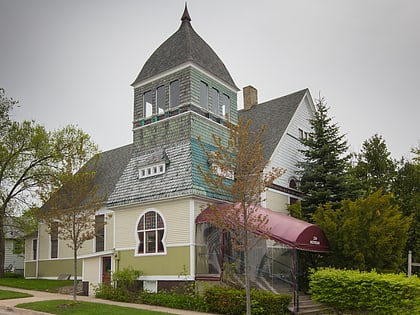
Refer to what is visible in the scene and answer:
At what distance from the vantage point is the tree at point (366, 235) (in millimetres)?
18422

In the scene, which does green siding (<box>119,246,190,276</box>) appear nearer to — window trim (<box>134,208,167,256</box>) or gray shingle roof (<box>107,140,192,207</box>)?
window trim (<box>134,208,167,256</box>)

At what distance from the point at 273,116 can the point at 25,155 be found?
1530 cm

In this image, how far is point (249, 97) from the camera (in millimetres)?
31797

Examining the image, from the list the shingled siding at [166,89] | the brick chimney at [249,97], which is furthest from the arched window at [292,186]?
the shingled siding at [166,89]

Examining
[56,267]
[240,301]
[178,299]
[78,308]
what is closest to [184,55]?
[178,299]

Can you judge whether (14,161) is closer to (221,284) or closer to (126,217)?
(126,217)

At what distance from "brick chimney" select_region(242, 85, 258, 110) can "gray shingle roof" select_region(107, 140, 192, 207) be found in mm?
10241

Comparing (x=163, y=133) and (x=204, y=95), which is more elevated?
(x=204, y=95)

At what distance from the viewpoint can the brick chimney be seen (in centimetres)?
3175

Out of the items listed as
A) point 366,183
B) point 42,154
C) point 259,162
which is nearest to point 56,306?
point 259,162

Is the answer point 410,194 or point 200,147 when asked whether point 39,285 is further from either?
point 410,194

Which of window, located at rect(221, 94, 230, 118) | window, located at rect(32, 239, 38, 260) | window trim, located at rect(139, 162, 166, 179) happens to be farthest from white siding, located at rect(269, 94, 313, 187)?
window, located at rect(32, 239, 38, 260)

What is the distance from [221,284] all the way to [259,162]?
20.4ft

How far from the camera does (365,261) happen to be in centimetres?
1891
